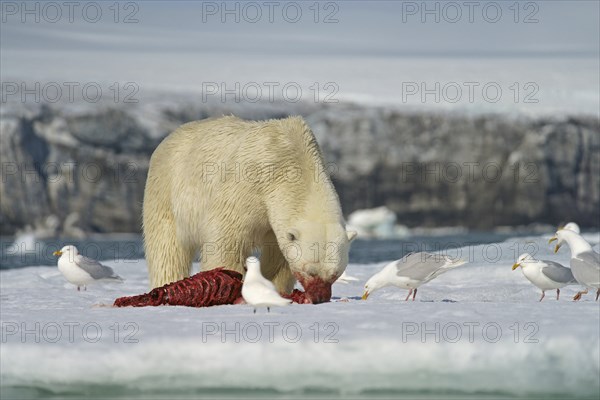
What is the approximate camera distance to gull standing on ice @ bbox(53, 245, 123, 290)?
357 inches

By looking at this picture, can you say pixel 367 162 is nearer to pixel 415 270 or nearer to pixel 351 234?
pixel 415 270

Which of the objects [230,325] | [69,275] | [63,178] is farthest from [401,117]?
[230,325]

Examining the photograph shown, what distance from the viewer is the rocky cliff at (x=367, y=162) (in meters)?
42.2

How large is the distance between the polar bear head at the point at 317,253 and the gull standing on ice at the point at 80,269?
298 cm

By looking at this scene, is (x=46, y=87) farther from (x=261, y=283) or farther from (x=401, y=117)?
(x=261, y=283)

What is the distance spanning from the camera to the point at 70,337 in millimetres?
5570

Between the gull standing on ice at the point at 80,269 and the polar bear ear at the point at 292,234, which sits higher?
the polar bear ear at the point at 292,234

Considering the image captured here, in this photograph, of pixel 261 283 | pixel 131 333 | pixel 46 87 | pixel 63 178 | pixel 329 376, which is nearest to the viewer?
pixel 329 376

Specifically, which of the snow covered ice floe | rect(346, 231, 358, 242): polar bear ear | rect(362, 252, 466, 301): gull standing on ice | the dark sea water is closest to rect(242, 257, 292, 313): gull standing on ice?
the snow covered ice floe

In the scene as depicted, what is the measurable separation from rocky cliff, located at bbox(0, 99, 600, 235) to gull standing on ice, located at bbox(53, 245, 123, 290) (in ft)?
107

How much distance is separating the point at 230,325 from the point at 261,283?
778 millimetres

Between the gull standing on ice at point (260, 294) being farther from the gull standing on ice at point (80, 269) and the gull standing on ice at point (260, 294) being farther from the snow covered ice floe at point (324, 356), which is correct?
the gull standing on ice at point (80, 269)

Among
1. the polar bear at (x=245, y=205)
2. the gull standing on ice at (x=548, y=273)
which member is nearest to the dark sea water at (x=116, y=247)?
the polar bear at (x=245, y=205)

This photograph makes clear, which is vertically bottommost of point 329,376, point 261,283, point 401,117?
point 329,376
